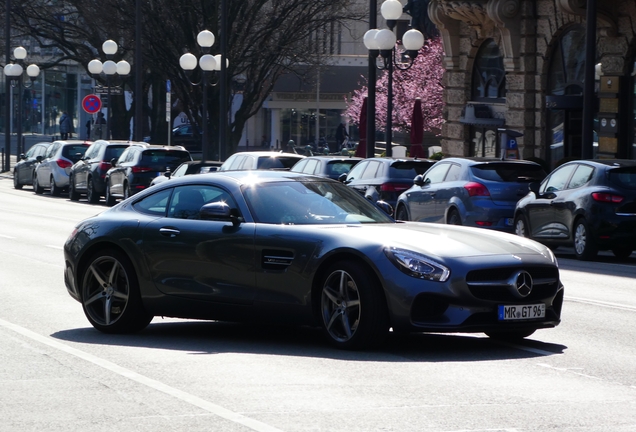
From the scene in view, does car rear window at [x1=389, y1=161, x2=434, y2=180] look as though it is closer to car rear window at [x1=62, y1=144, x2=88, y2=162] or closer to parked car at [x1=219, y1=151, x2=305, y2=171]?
parked car at [x1=219, y1=151, x2=305, y2=171]

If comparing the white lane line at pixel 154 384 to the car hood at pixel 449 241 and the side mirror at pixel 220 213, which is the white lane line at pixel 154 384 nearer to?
the side mirror at pixel 220 213

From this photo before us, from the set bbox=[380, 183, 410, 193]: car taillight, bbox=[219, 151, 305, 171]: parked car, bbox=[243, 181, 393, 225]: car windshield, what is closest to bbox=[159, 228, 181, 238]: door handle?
bbox=[243, 181, 393, 225]: car windshield

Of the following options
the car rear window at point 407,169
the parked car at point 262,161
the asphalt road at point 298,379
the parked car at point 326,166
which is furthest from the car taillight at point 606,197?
the parked car at point 262,161

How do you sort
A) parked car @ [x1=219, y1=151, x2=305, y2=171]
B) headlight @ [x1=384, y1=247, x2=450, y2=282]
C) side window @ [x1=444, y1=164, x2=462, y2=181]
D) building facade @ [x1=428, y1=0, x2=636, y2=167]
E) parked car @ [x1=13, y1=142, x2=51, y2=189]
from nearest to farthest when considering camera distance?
headlight @ [x1=384, y1=247, x2=450, y2=282], side window @ [x1=444, y1=164, x2=462, y2=181], parked car @ [x1=219, y1=151, x2=305, y2=171], building facade @ [x1=428, y1=0, x2=636, y2=167], parked car @ [x1=13, y1=142, x2=51, y2=189]

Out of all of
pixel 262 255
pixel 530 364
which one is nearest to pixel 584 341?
pixel 530 364

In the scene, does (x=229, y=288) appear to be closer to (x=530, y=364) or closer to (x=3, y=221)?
(x=530, y=364)

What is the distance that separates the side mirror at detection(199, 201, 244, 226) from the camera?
32.1ft

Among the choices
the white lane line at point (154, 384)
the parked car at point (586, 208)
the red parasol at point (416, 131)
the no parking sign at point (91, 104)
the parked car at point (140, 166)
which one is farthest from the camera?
the no parking sign at point (91, 104)

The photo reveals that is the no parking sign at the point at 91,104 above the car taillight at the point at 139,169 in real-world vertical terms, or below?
above

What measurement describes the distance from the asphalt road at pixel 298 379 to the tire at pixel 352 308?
5.0 inches

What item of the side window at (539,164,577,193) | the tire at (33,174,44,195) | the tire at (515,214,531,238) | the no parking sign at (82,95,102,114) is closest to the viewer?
the side window at (539,164,577,193)

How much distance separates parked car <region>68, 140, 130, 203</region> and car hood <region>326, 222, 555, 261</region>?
88.8ft

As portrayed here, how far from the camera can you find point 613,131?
97.2 ft

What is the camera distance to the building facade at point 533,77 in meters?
29.3
